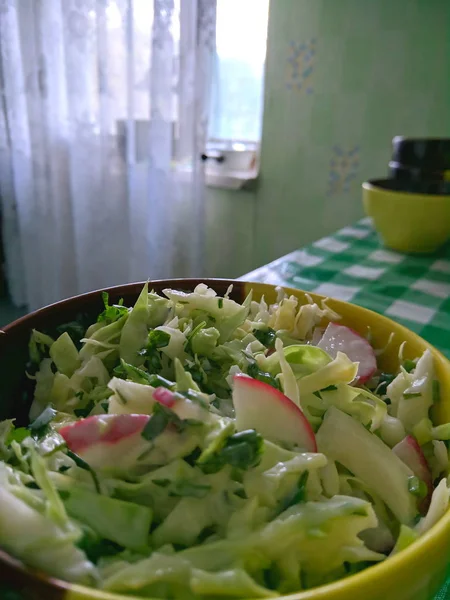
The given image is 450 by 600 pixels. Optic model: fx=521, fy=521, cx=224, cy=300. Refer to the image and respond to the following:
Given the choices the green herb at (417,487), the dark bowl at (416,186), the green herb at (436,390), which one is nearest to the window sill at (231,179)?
the dark bowl at (416,186)

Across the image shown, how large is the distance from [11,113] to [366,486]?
5.47 ft

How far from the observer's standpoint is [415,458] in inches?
16.5

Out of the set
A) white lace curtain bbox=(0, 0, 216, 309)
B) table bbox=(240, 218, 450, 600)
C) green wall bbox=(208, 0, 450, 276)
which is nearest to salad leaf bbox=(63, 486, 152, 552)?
table bbox=(240, 218, 450, 600)

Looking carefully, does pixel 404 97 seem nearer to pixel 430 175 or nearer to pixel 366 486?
pixel 430 175

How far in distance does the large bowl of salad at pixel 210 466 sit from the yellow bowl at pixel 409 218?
74 centimetres

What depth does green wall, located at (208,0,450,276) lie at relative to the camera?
1746mm

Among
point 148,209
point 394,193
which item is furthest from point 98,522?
point 148,209

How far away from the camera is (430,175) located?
130 centimetres

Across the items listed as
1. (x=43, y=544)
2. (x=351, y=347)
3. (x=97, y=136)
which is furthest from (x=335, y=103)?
(x=43, y=544)

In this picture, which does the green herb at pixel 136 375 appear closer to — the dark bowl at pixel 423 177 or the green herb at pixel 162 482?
the green herb at pixel 162 482

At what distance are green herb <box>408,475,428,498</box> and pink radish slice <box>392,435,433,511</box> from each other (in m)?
0.02

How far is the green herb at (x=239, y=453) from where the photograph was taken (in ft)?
1.11

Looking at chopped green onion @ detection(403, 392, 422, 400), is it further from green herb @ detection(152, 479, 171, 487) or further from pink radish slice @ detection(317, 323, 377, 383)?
green herb @ detection(152, 479, 171, 487)

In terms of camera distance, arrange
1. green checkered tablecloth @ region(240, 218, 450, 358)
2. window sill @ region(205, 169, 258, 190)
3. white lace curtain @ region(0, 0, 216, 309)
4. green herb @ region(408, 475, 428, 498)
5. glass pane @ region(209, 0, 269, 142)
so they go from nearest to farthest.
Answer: green herb @ region(408, 475, 428, 498) → green checkered tablecloth @ region(240, 218, 450, 358) → white lace curtain @ region(0, 0, 216, 309) → glass pane @ region(209, 0, 269, 142) → window sill @ region(205, 169, 258, 190)
